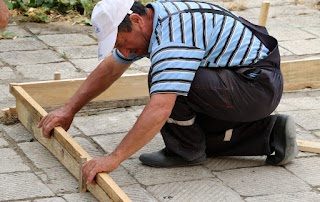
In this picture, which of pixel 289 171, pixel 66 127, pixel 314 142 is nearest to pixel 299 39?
pixel 314 142

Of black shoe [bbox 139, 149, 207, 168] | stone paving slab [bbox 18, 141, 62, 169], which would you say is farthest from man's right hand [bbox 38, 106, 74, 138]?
black shoe [bbox 139, 149, 207, 168]

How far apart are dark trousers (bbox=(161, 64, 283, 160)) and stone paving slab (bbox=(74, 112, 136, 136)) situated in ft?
2.26

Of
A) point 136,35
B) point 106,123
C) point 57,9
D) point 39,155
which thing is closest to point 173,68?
point 136,35

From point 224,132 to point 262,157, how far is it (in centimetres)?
36

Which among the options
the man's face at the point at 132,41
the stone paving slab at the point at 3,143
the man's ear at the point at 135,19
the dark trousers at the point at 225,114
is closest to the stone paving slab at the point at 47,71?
the stone paving slab at the point at 3,143

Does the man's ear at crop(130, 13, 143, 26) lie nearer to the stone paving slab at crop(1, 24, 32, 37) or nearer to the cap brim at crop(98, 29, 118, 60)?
the cap brim at crop(98, 29, 118, 60)

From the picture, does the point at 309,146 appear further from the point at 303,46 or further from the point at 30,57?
the point at 30,57

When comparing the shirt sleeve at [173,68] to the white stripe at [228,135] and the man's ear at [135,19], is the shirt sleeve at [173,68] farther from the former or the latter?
the white stripe at [228,135]

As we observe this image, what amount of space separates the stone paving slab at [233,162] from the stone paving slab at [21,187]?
1.05m

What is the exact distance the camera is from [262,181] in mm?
3254

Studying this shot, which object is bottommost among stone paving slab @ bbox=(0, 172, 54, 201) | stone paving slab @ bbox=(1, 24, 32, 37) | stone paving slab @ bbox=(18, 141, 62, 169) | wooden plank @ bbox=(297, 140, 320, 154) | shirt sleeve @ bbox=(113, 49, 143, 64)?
stone paving slab @ bbox=(18, 141, 62, 169)

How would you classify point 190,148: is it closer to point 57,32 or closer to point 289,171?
point 289,171

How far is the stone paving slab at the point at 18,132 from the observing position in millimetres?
3668

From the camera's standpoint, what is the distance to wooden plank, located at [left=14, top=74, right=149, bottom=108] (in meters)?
3.95
